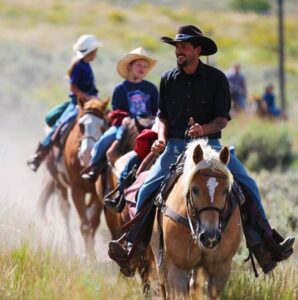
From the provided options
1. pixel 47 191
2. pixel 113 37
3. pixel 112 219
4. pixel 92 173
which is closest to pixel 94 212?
pixel 92 173

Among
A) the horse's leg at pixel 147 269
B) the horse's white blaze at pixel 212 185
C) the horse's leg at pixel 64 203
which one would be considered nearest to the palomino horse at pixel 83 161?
the horse's leg at pixel 64 203

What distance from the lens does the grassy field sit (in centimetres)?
1008

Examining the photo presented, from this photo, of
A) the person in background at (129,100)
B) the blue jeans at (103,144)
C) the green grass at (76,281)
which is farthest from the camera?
the blue jeans at (103,144)

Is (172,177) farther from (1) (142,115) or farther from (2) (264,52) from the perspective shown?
(2) (264,52)

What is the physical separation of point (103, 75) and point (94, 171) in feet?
110

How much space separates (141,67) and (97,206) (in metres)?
2.71

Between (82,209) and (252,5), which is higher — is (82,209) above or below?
above

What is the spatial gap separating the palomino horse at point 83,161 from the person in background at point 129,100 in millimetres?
878

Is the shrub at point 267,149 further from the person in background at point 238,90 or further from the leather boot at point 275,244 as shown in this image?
the leather boot at point 275,244

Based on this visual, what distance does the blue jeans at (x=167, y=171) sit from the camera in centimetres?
1051

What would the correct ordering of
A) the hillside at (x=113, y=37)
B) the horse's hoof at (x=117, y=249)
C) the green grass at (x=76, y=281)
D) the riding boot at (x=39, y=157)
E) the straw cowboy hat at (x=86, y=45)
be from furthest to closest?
1. the hillside at (x=113, y=37)
2. the riding boot at (x=39, y=157)
3. the straw cowboy hat at (x=86, y=45)
4. the horse's hoof at (x=117, y=249)
5. the green grass at (x=76, y=281)

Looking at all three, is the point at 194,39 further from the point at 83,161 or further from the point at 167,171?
the point at 83,161

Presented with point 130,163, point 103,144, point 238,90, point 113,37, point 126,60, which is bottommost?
point 113,37

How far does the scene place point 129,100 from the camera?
46.6 feet
